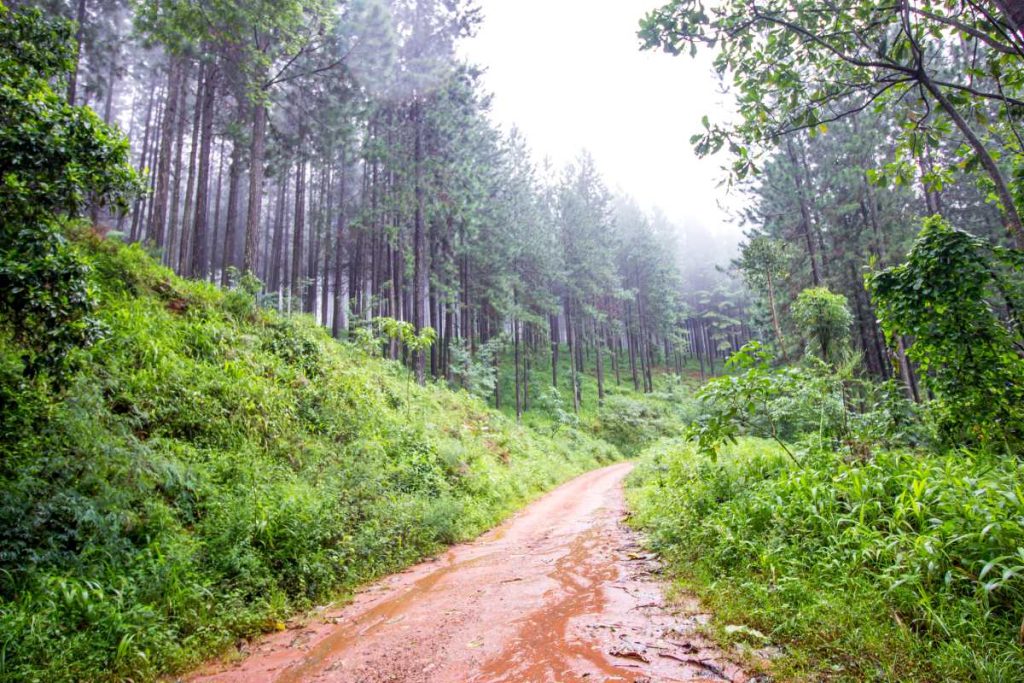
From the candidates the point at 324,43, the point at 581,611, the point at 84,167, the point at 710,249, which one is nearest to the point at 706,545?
the point at 581,611

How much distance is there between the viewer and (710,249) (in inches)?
2840

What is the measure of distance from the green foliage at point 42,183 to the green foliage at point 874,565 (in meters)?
6.46

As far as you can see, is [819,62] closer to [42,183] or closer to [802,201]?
[42,183]

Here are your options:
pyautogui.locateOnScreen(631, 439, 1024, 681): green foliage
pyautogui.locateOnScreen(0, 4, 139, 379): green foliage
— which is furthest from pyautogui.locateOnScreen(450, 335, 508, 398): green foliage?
pyautogui.locateOnScreen(0, 4, 139, 379): green foliage

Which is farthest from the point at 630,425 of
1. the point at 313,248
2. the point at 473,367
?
the point at 313,248

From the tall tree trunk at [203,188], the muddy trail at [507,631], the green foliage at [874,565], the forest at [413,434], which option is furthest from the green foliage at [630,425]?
the green foliage at [874,565]

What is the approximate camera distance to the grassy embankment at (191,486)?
407 centimetres

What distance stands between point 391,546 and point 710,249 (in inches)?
2912

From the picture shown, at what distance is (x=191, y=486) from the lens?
6.04 meters

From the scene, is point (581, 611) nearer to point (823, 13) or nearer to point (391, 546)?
point (391, 546)

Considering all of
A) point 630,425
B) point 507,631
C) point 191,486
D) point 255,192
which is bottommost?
point 507,631

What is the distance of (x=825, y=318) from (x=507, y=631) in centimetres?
1331

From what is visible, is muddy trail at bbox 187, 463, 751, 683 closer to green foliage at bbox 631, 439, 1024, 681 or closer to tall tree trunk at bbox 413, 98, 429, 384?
green foliage at bbox 631, 439, 1024, 681

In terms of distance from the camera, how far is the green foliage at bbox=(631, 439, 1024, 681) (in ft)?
9.61
